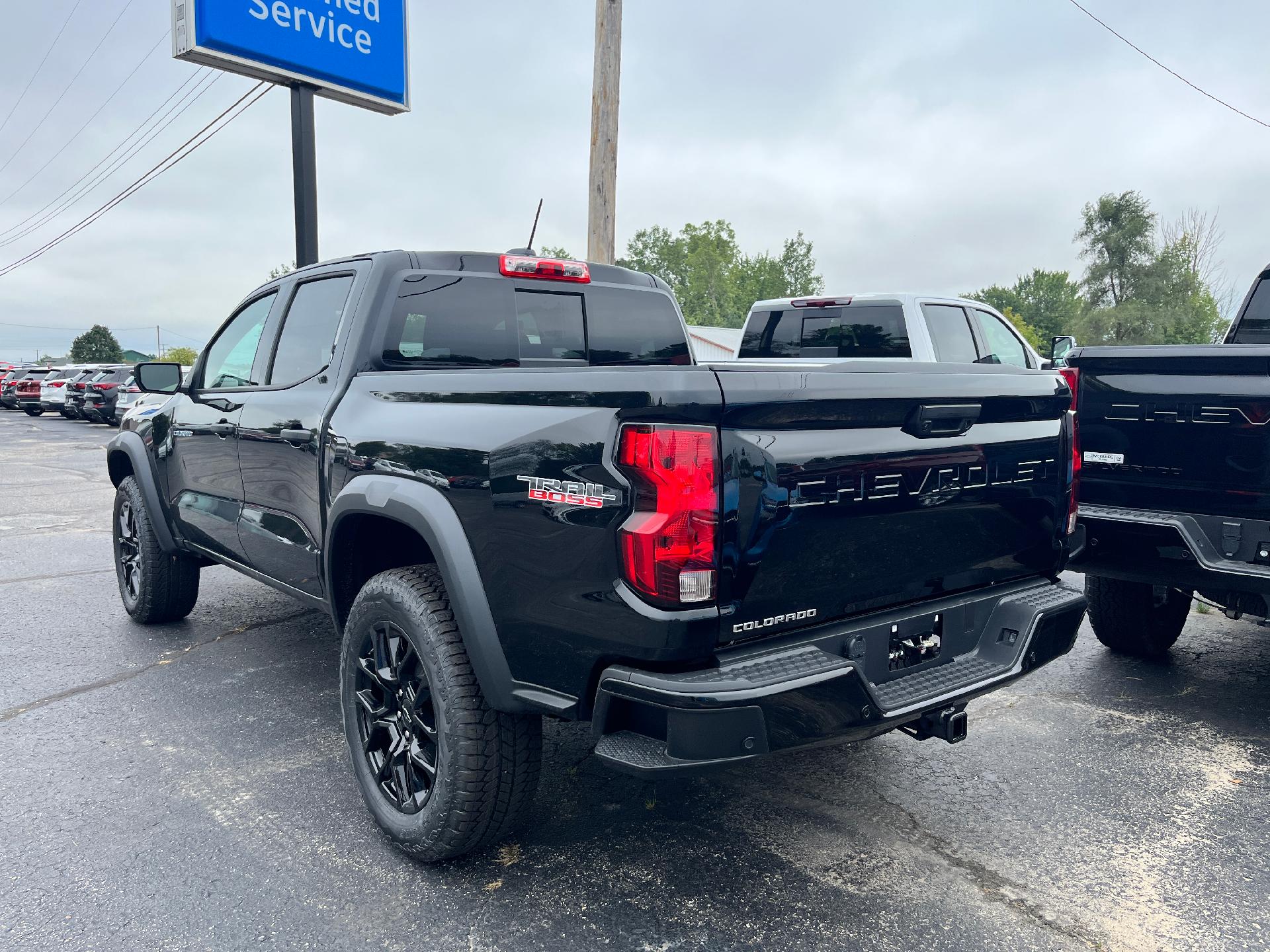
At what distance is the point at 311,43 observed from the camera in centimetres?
1366

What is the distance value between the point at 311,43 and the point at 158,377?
10.8 m

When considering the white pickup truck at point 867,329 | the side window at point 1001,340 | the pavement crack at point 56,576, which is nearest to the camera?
the pavement crack at point 56,576

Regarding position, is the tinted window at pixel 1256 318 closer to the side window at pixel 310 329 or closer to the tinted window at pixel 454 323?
the tinted window at pixel 454 323

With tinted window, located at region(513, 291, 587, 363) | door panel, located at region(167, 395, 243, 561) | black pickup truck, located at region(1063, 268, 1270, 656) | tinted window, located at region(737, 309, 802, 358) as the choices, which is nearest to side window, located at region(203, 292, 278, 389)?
door panel, located at region(167, 395, 243, 561)

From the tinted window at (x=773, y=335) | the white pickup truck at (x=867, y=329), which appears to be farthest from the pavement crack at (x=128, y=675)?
the tinted window at (x=773, y=335)

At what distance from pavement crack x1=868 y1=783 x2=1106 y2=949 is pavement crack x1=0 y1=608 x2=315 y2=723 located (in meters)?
3.65

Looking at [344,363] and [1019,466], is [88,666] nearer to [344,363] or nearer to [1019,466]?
[344,363]

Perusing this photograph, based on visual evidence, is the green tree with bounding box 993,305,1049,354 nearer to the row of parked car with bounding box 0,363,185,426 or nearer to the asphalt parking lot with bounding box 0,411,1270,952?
the row of parked car with bounding box 0,363,185,426

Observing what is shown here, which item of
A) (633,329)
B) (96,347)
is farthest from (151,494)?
(96,347)

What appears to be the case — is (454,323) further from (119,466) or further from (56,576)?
(56,576)

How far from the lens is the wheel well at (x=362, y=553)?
3.26 metres

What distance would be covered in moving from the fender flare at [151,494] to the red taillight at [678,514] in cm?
379

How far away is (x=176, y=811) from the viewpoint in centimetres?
321

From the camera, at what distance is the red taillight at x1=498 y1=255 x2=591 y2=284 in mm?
3707
